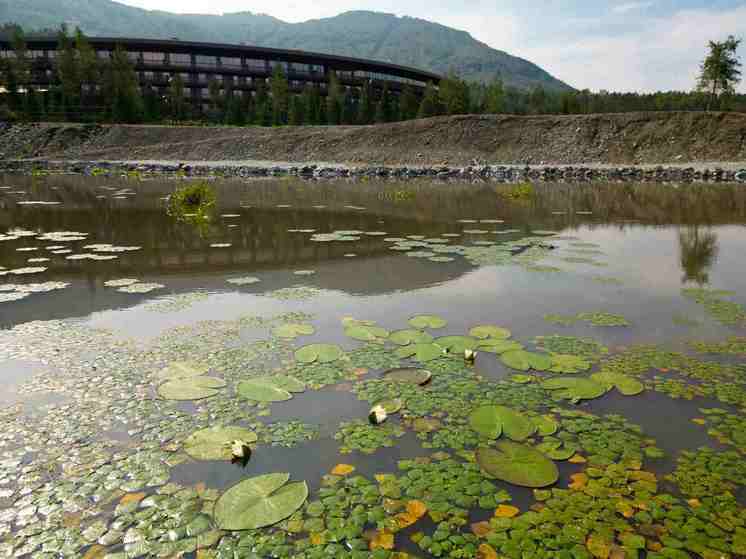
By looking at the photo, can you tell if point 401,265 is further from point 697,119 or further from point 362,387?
point 697,119

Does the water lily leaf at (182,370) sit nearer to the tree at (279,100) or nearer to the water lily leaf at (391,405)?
the water lily leaf at (391,405)

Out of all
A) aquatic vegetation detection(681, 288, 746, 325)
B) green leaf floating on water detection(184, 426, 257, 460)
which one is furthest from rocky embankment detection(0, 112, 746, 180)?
green leaf floating on water detection(184, 426, 257, 460)

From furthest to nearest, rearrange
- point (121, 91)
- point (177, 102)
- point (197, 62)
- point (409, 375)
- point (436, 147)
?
point (197, 62), point (177, 102), point (121, 91), point (436, 147), point (409, 375)

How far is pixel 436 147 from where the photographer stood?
4119 centimetres

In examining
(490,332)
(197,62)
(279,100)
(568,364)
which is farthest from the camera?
(197,62)

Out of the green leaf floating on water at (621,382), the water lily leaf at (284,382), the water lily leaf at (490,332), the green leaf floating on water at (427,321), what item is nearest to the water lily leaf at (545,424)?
the green leaf floating on water at (621,382)

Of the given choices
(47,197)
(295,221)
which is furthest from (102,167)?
(295,221)

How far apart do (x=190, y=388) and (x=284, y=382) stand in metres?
0.71

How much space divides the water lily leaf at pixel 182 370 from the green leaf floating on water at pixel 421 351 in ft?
5.56

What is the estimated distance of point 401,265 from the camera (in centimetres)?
801

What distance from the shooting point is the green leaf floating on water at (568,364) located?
411cm

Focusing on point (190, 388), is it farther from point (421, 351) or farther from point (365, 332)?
point (421, 351)

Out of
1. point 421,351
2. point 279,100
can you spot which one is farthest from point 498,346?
point 279,100

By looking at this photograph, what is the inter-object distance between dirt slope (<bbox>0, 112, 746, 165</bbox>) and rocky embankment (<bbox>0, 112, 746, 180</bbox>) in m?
0.08
